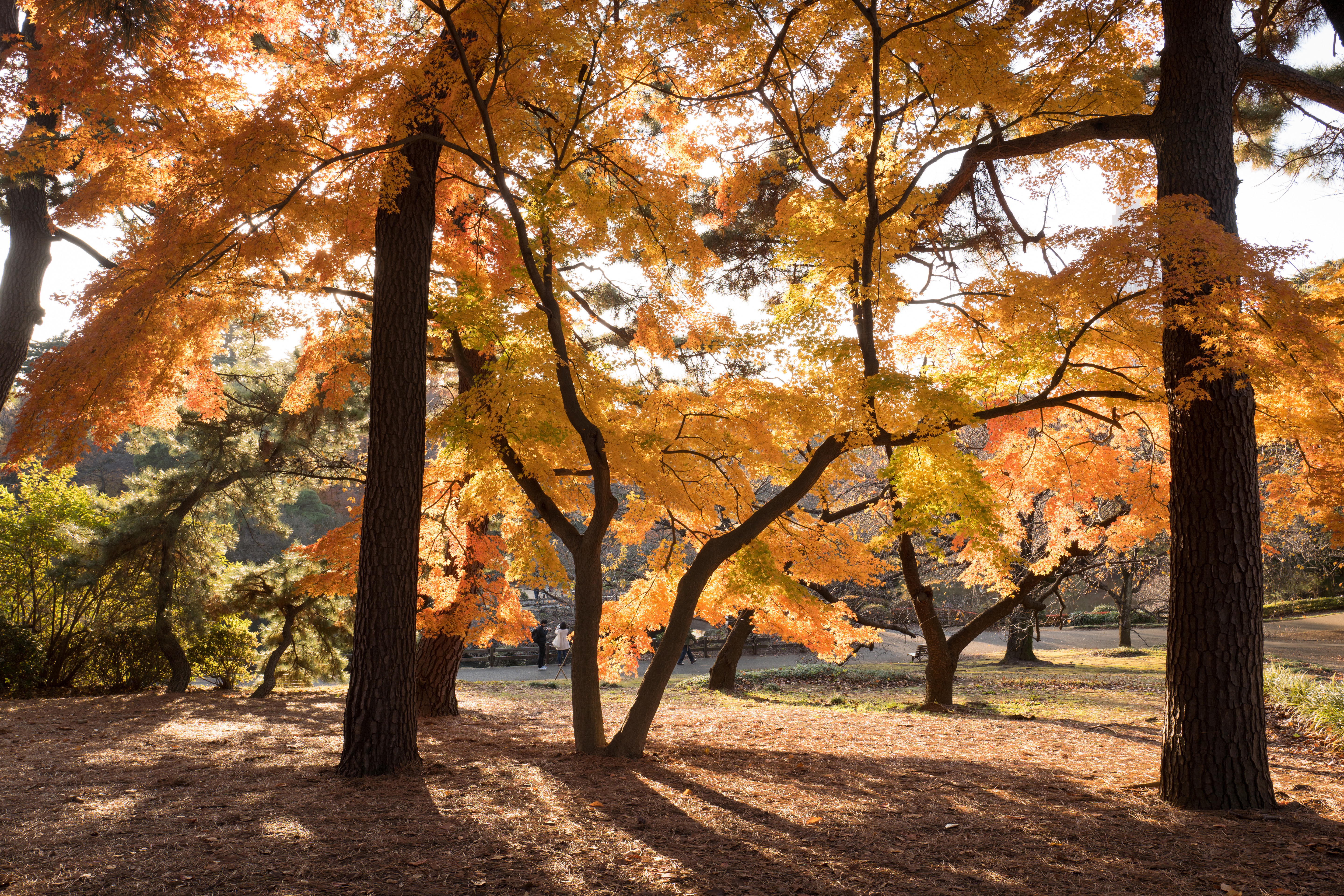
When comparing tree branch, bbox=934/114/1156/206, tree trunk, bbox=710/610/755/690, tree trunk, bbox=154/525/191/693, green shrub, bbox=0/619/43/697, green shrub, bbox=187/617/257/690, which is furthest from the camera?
tree trunk, bbox=710/610/755/690

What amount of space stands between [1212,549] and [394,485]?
18.5 feet

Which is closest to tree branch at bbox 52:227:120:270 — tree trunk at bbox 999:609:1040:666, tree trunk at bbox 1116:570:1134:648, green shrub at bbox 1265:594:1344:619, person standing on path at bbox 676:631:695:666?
person standing on path at bbox 676:631:695:666

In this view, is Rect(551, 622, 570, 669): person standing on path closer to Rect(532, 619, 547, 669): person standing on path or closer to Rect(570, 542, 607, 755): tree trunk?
Rect(532, 619, 547, 669): person standing on path

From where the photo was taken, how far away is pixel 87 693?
10664mm

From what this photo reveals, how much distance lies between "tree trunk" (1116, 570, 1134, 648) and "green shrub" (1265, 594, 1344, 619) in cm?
857

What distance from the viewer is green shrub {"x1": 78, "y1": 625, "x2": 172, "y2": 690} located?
10.8 meters

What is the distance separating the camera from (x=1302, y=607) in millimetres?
27406

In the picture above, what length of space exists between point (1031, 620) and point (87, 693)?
1850cm

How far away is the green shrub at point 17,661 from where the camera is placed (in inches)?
398

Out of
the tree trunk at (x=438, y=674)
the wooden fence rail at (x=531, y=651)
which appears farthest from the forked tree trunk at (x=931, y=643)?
the wooden fence rail at (x=531, y=651)

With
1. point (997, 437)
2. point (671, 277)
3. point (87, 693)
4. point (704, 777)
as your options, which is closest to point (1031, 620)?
point (997, 437)

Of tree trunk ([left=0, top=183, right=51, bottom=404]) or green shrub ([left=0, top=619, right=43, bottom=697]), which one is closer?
tree trunk ([left=0, top=183, right=51, bottom=404])

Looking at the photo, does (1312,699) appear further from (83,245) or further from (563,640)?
(83,245)

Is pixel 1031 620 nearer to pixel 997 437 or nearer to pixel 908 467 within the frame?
pixel 997 437
